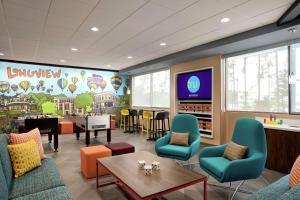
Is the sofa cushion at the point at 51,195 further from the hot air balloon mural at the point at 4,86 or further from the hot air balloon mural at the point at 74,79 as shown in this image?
the hot air balloon mural at the point at 74,79

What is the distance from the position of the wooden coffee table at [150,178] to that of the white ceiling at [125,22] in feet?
7.95

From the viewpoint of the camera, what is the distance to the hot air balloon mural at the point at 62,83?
26.5 feet

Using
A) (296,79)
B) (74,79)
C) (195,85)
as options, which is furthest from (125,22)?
(74,79)

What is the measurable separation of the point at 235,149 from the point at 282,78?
2481mm

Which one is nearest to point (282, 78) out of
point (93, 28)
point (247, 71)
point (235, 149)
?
point (247, 71)

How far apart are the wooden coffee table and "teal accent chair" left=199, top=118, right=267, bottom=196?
40cm

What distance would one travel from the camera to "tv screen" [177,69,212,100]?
5645 mm

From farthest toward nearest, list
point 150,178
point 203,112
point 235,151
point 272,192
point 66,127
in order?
point 66,127 → point 203,112 → point 235,151 → point 150,178 → point 272,192

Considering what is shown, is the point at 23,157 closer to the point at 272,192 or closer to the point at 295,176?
the point at 272,192

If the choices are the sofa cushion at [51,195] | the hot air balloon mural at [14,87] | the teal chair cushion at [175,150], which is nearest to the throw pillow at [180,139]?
the teal chair cushion at [175,150]

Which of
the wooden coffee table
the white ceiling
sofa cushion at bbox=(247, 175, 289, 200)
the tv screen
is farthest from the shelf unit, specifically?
sofa cushion at bbox=(247, 175, 289, 200)

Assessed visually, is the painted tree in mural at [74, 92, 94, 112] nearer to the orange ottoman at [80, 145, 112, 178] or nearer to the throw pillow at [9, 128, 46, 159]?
the orange ottoman at [80, 145, 112, 178]

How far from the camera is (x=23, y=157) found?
7.86 feet

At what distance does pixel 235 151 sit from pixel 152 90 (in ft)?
19.1
